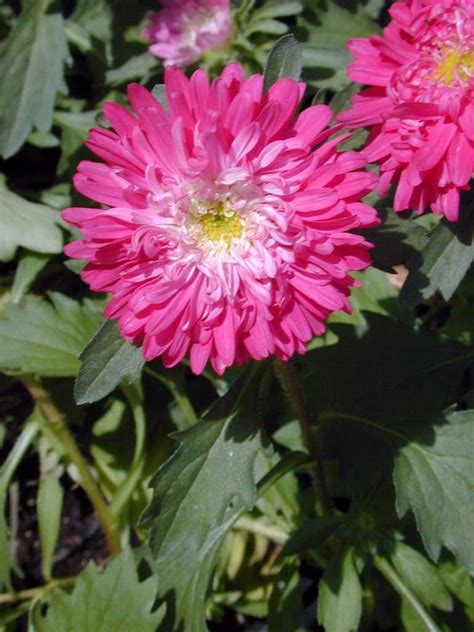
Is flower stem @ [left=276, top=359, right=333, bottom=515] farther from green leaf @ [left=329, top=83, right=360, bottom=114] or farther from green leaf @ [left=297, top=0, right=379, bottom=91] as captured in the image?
green leaf @ [left=297, top=0, right=379, bottom=91]

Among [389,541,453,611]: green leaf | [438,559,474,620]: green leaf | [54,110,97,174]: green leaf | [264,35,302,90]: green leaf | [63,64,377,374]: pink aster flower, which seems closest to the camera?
[63,64,377,374]: pink aster flower

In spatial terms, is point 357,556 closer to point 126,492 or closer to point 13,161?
point 126,492

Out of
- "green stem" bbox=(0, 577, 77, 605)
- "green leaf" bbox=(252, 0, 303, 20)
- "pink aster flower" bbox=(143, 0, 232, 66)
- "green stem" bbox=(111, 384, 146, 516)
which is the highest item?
"green leaf" bbox=(252, 0, 303, 20)

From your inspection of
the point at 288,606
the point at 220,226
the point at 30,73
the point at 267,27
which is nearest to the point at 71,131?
the point at 30,73

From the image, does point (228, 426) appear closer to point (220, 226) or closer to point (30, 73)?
point (220, 226)

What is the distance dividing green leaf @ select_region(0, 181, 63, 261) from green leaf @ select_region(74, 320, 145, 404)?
0.64 metres

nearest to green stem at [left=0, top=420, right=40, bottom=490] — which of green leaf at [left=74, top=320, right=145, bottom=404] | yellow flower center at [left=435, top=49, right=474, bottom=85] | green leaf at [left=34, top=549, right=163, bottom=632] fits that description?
green leaf at [left=34, top=549, right=163, bottom=632]

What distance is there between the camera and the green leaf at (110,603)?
152cm

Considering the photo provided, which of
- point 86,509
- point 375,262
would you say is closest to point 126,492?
point 86,509

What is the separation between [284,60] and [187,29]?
826mm

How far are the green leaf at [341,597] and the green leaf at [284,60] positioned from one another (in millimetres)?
913

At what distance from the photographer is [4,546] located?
5.86ft

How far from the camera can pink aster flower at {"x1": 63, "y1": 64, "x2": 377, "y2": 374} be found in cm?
110

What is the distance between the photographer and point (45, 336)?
1.73 metres
